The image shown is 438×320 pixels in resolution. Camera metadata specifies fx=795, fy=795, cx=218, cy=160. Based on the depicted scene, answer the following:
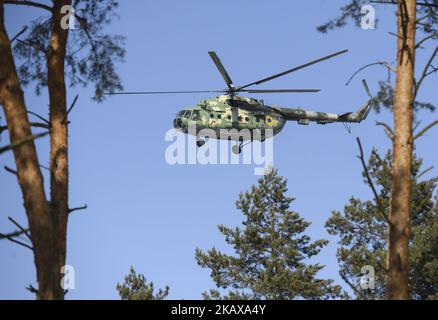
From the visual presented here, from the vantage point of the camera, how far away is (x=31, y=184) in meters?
8.75

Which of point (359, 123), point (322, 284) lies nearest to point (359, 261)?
point (322, 284)

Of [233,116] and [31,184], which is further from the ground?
[233,116]

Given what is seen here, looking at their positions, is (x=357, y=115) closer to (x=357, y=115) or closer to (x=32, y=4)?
(x=357, y=115)

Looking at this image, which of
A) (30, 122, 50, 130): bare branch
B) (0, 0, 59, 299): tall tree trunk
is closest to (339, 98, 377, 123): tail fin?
(30, 122, 50, 130): bare branch

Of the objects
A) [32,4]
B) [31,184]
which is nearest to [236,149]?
[32,4]

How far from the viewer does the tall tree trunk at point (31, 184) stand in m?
8.51

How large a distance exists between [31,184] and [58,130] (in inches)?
58.1

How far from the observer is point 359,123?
110 ft

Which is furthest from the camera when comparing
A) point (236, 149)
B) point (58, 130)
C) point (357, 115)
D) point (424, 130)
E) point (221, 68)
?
point (357, 115)

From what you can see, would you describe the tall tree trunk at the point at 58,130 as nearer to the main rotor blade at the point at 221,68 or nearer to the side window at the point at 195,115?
the main rotor blade at the point at 221,68

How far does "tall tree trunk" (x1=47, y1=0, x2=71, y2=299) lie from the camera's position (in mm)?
9605

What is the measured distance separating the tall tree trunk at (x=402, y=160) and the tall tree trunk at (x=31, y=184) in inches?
142

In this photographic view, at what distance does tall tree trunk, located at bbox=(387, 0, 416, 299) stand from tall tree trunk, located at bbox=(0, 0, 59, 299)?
11.8 feet

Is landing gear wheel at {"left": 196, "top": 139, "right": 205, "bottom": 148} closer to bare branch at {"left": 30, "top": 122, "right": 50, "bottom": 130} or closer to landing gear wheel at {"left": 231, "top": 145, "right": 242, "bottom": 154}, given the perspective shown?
landing gear wheel at {"left": 231, "top": 145, "right": 242, "bottom": 154}
